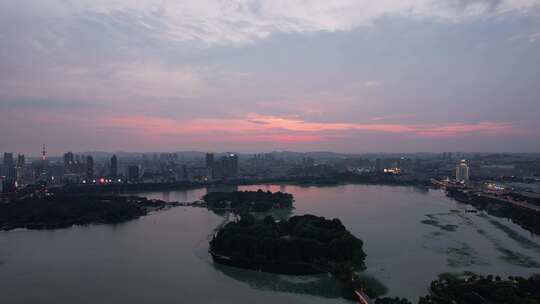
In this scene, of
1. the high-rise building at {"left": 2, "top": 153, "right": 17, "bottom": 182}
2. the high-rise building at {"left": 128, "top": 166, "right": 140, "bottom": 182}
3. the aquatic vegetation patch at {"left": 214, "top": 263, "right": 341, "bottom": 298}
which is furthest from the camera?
the high-rise building at {"left": 128, "top": 166, "right": 140, "bottom": 182}

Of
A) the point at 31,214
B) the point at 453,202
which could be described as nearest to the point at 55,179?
the point at 31,214

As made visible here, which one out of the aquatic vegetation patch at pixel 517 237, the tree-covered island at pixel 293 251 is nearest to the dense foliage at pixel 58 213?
the tree-covered island at pixel 293 251

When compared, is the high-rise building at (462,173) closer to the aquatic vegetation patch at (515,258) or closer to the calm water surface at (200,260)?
the calm water surface at (200,260)

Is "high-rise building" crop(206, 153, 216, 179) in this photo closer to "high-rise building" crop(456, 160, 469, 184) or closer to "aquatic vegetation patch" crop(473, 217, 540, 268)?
"high-rise building" crop(456, 160, 469, 184)

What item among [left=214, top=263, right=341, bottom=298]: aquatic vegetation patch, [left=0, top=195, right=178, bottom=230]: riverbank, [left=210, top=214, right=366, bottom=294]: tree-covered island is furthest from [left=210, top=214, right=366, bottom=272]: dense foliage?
[left=0, top=195, right=178, bottom=230]: riverbank

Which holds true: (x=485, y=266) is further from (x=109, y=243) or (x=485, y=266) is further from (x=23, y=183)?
(x=23, y=183)

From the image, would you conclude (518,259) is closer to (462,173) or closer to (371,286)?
(371,286)
